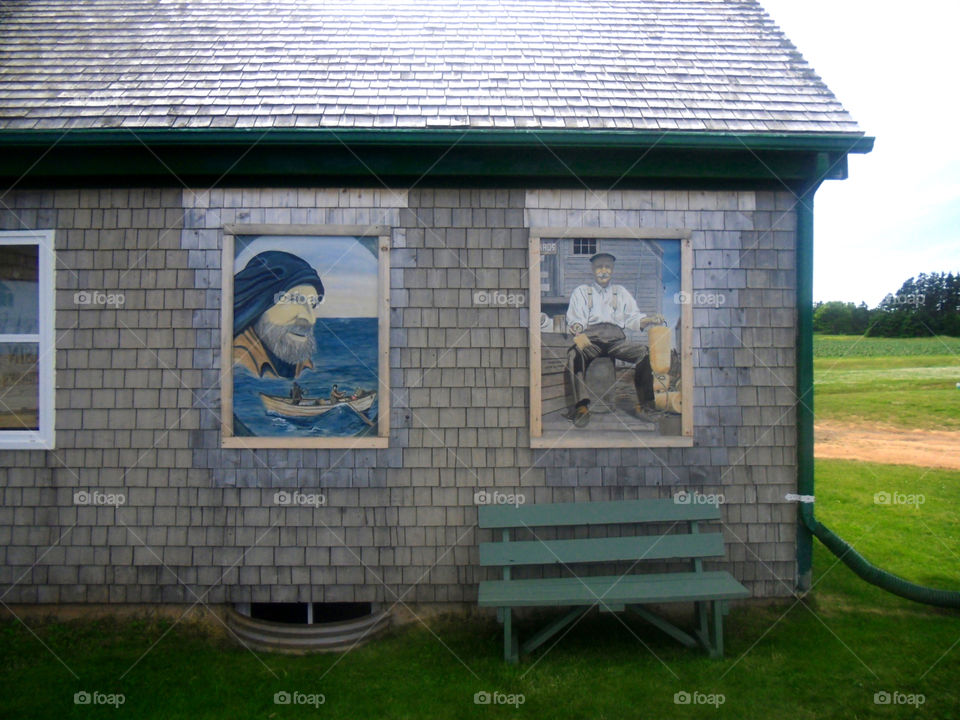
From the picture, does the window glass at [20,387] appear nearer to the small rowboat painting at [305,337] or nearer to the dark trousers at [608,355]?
the small rowboat painting at [305,337]

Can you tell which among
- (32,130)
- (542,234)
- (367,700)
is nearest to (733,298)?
(542,234)

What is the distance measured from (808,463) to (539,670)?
9.20 feet

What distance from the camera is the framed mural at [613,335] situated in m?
5.49

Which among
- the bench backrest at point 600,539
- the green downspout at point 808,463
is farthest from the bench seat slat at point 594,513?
the green downspout at point 808,463

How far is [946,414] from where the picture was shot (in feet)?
58.6

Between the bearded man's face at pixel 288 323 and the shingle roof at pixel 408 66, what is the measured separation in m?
1.38

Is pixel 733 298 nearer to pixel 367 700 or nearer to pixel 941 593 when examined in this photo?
pixel 941 593

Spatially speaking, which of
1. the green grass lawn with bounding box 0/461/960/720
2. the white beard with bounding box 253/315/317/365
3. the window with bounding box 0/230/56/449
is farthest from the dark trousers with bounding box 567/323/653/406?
the window with bounding box 0/230/56/449

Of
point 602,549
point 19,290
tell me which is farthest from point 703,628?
point 19,290

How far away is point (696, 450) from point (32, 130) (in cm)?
591

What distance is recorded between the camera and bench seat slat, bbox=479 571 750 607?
4602 millimetres

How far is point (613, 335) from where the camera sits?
18.2 feet

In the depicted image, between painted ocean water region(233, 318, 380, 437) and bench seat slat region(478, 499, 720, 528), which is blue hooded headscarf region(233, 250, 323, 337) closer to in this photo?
painted ocean water region(233, 318, 380, 437)

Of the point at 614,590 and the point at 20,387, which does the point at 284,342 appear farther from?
the point at 614,590
